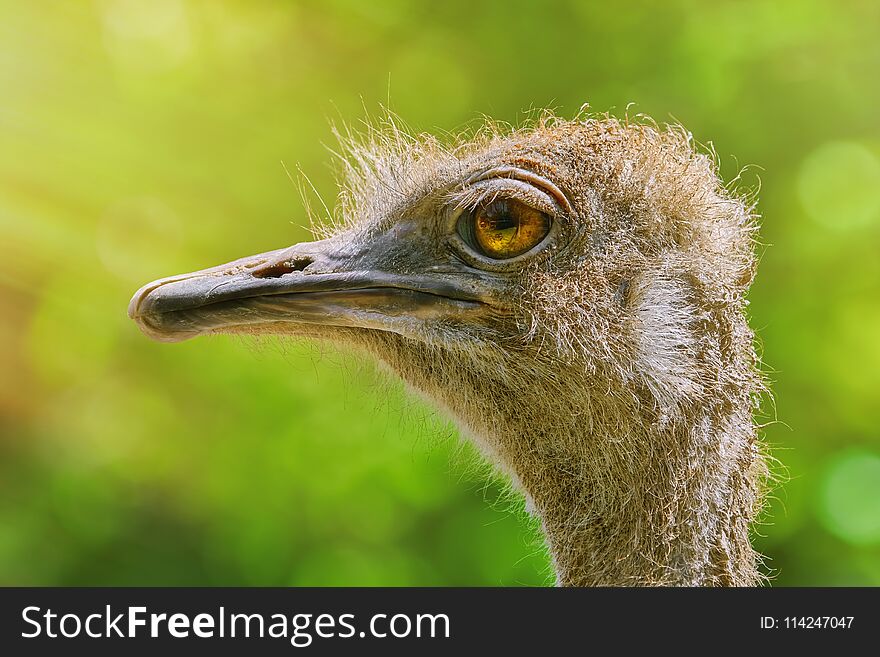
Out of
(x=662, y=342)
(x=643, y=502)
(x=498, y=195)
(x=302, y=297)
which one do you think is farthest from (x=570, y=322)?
(x=302, y=297)

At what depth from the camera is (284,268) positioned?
2346mm

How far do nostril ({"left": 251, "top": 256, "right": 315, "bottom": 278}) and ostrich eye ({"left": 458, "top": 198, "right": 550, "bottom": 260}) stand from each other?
398mm

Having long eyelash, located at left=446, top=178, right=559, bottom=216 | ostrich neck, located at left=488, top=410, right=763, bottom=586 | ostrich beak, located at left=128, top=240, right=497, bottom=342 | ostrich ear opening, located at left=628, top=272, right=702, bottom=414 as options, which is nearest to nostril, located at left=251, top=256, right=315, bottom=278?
ostrich beak, located at left=128, top=240, right=497, bottom=342

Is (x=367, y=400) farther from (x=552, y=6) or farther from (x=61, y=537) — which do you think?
(x=552, y=6)

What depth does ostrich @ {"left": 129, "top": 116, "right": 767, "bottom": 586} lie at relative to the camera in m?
2.30

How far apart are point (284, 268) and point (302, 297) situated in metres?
0.10

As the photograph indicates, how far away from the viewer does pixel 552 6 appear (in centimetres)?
552

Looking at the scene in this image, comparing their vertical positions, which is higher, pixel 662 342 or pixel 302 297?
pixel 302 297

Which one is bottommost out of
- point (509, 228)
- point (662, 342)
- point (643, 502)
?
point (643, 502)

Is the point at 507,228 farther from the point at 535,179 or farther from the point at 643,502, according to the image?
the point at 643,502

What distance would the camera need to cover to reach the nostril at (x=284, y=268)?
2.31m

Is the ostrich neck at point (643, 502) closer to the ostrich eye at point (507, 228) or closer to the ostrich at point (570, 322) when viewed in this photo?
the ostrich at point (570, 322)

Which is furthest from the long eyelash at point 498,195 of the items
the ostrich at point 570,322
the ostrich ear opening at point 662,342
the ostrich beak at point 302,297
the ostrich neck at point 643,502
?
the ostrich neck at point 643,502

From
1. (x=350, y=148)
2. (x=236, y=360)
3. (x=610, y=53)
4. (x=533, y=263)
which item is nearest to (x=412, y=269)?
(x=533, y=263)
